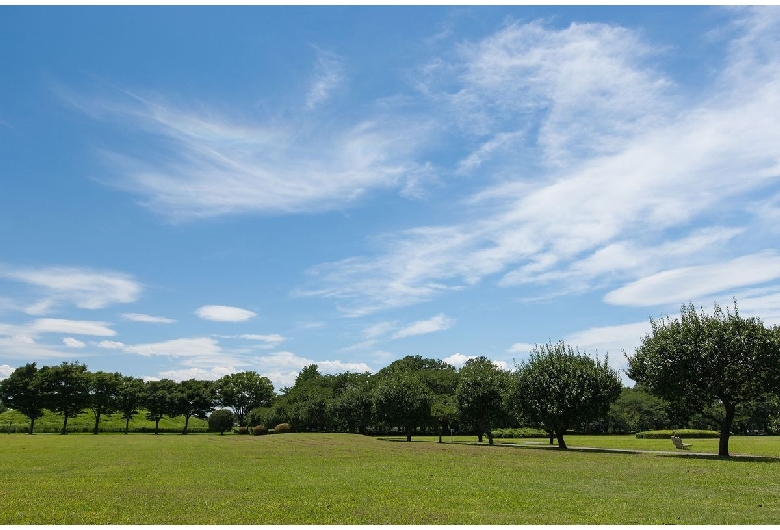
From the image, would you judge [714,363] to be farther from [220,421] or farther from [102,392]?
[102,392]

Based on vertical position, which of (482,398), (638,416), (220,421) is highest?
(482,398)

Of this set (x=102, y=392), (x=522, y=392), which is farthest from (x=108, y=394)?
(x=522, y=392)

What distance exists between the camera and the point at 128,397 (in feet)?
372

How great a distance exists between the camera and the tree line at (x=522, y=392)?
40.0 metres

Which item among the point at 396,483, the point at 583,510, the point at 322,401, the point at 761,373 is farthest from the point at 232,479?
the point at 322,401

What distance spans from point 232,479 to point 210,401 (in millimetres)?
106132

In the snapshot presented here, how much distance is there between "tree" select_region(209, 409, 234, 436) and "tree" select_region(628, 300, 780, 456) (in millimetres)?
94485

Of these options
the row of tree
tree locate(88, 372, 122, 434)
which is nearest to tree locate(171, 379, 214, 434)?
the row of tree

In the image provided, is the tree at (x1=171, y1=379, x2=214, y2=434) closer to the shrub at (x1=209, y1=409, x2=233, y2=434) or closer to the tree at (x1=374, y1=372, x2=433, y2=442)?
the shrub at (x1=209, y1=409, x2=233, y2=434)

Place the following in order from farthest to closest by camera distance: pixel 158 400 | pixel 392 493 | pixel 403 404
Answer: pixel 158 400
pixel 403 404
pixel 392 493

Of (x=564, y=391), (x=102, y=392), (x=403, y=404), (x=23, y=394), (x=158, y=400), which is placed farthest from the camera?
(x=158, y=400)

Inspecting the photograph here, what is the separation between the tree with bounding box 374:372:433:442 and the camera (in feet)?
241

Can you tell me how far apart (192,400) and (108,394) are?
55.8ft

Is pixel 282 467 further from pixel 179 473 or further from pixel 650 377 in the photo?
pixel 650 377
